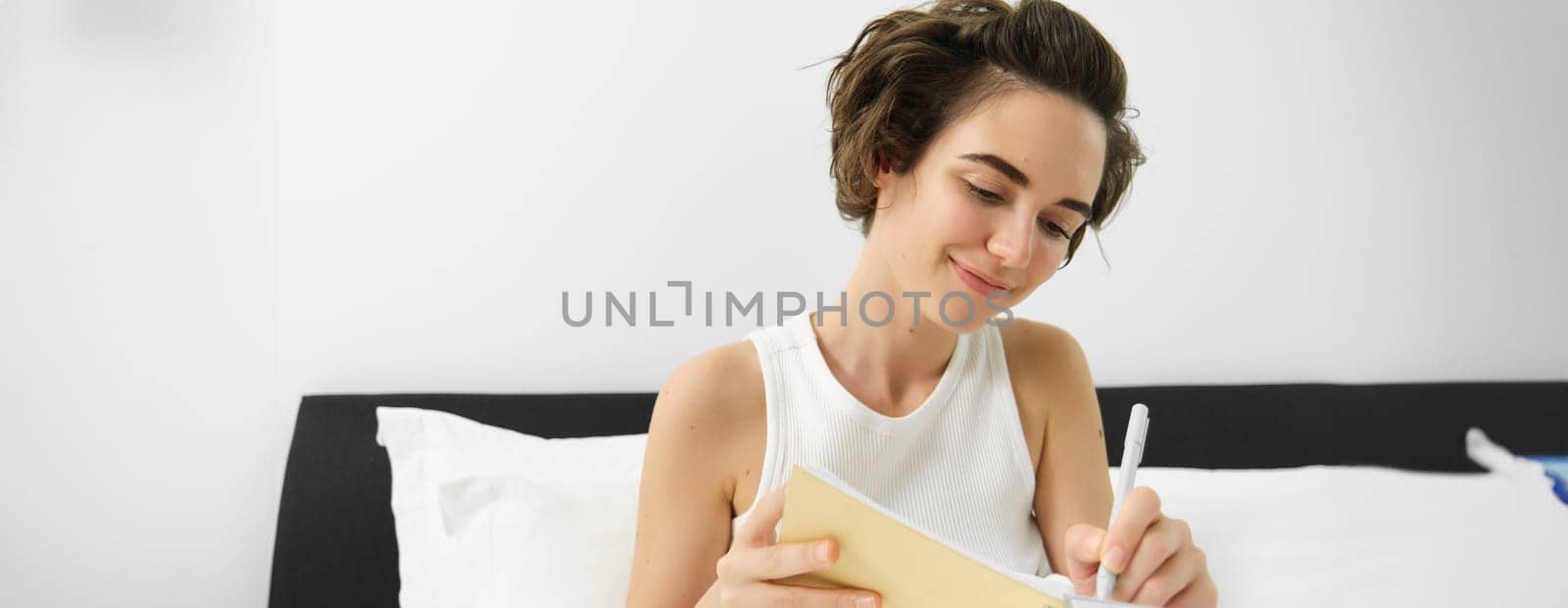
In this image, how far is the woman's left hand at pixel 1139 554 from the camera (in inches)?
30.5

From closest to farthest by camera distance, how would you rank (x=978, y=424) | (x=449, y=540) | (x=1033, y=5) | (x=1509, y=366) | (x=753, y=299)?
1. (x=1033, y=5)
2. (x=978, y=424)
3. (x=449, y=540)
4. (x=753, y=299)
5. (x=1509, y=366)

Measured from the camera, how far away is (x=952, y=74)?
3.34ft

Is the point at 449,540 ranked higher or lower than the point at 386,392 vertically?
lower

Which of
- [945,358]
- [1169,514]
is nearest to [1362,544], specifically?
[1169,514]

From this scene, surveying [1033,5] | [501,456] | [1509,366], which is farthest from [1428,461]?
[501,456]

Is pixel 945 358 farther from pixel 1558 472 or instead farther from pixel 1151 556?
pixel 1558 472

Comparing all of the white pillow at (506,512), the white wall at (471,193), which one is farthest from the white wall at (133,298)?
the white pillow at (506,512)

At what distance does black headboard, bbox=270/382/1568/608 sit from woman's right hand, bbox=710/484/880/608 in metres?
0.83

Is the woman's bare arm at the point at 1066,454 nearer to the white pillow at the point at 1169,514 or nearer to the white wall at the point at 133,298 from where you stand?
the white pillow at the point at 1169,514

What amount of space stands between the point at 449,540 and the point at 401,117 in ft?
1.95

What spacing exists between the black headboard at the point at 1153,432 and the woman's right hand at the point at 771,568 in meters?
0.83

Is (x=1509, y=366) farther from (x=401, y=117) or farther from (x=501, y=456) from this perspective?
(x=401, y=117)

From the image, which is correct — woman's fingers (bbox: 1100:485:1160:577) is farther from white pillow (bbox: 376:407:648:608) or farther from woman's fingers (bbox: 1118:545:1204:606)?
white pillow (bbox: 376:407:648:608)

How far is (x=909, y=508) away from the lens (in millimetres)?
1111
